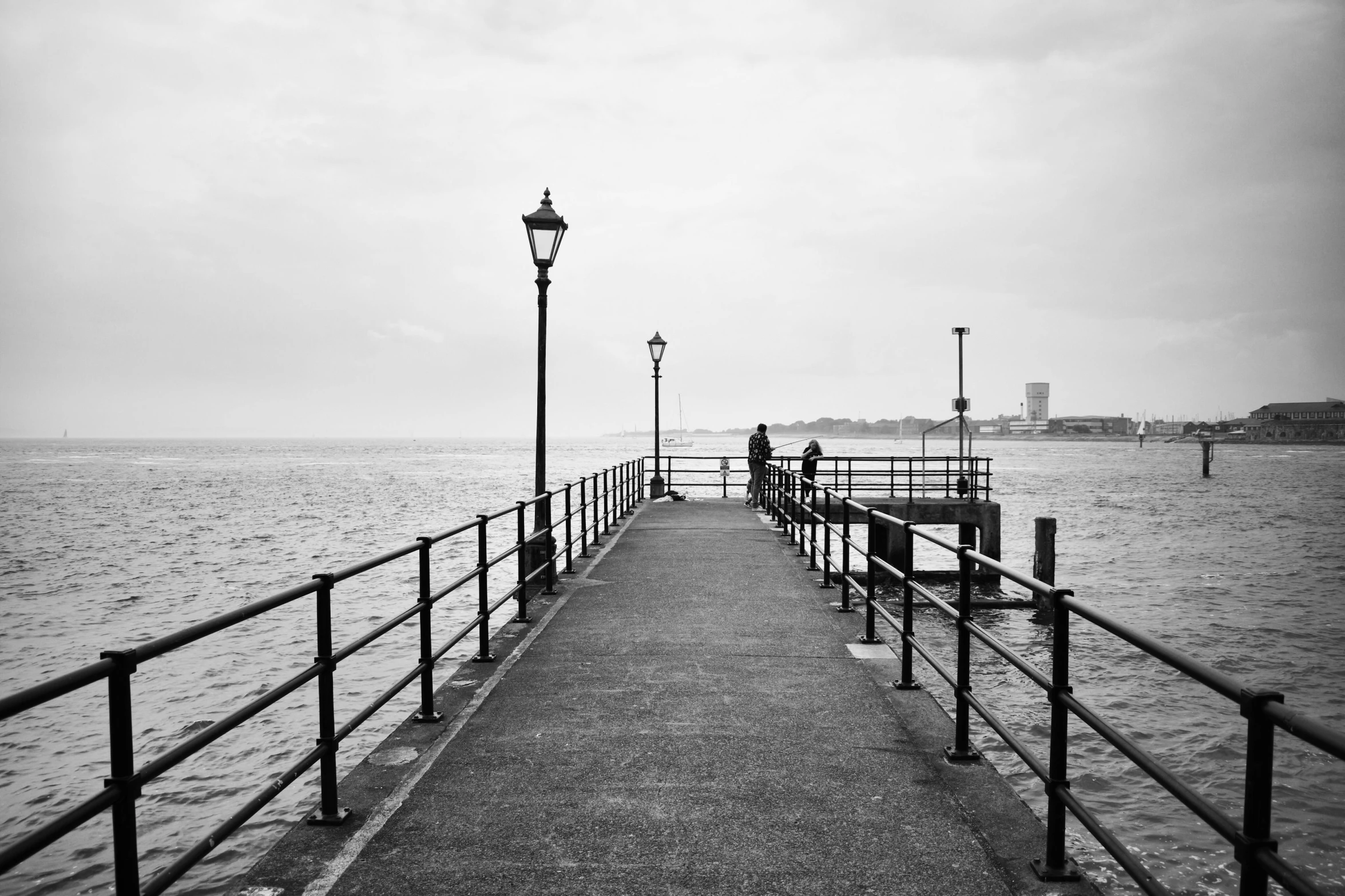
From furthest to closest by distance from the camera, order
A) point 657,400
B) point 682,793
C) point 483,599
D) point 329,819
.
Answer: point 657,400
point 483,599
point 682,793
point 329,819

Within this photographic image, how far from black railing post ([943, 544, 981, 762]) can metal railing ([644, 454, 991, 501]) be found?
39.3ft

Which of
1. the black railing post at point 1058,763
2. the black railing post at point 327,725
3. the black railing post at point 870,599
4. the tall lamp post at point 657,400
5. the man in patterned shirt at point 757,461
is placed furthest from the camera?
the tall lamp post at point 657,400

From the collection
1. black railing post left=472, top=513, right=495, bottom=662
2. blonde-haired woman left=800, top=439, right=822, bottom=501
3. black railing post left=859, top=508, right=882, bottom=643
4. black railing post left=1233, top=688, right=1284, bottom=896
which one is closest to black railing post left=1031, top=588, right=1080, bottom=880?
black railing post left=1233, top=688, right=1284, bottom=896

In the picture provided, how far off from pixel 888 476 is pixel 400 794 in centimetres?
5127

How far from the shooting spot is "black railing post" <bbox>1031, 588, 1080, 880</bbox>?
3361 mm

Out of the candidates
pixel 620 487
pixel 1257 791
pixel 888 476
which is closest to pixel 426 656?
pixel 1257 791

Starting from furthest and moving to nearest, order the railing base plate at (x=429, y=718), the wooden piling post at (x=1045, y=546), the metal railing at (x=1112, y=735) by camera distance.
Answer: the wooden piling post at (x=1045, y=546)
the railing base plate at (x=429, y=718)
the metal railing at (x=1112, y=735)

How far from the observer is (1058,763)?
3.51 m

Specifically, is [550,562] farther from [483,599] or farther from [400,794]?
[400,794]

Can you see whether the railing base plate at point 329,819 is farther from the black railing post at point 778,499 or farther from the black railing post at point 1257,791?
the black railing post at point 778,499

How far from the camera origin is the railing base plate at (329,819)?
13.4 ft

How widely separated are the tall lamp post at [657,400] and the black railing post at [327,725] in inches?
762

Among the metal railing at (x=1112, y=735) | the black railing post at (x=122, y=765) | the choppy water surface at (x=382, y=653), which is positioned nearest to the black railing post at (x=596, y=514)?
the choppy water surface at (x=382, y=653)

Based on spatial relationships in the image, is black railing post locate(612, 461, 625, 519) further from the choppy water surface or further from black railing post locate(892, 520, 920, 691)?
black railing post locate(892, 520, 920, 691)
